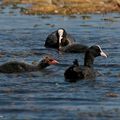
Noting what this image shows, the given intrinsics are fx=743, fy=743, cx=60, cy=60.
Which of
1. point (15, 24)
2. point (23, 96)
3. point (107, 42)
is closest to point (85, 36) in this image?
point (107, 42)

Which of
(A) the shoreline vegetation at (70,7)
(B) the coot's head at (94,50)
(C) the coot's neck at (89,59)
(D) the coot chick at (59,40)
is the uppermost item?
(B) the coot's head at (94,50)

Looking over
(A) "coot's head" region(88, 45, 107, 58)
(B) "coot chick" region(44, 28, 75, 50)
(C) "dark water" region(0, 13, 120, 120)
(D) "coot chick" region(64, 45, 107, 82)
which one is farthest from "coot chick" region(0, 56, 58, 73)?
(B) "coot chick" region(44, 28, 75, 50)

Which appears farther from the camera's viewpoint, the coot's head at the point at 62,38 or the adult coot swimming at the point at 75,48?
the coot's head at the point at 62,38

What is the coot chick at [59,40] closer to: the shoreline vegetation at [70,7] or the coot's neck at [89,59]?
the coot's neck at [89,59]

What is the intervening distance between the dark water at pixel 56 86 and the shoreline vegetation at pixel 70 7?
40.3 ft

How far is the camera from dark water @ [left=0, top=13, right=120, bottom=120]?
16.1 m

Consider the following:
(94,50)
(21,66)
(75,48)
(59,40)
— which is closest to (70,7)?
(59,40)

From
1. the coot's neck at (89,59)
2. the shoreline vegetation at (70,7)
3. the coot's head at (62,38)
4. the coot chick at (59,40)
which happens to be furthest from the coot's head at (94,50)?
the shoreline vegetation at (70,7)

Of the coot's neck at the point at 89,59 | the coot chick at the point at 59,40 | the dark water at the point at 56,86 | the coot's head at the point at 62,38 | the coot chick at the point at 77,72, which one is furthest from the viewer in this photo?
the coot's head at the point at 62,38

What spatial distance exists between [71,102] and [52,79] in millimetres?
3452

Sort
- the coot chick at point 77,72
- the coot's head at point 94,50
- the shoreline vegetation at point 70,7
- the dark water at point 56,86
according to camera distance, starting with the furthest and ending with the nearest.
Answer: the shoreline vegetation at point 70,7 → the coot's head at point 94,50 → the coot chick at point 77,72 → the dark water at point 56,86

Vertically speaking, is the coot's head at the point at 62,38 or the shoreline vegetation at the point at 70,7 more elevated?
the coot's head at the point at 62,38

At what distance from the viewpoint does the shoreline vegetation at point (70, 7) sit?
151ft

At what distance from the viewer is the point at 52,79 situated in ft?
67.5
